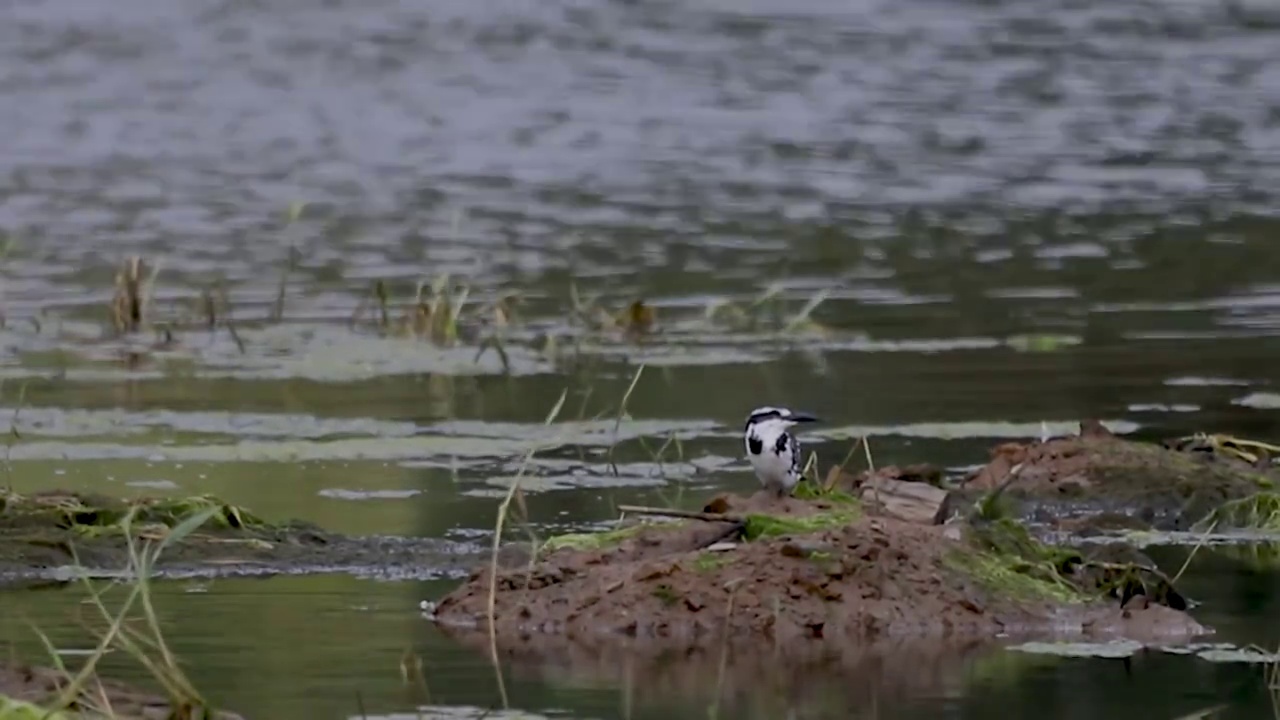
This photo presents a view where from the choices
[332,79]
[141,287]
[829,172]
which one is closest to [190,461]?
[141,287]

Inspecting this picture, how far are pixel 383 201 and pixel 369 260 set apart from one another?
3.50m

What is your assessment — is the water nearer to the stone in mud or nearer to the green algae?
the green algae

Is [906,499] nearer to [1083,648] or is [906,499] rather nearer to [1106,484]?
[1106,484]

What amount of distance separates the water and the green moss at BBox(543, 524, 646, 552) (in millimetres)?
387

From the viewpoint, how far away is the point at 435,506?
11.3 metres

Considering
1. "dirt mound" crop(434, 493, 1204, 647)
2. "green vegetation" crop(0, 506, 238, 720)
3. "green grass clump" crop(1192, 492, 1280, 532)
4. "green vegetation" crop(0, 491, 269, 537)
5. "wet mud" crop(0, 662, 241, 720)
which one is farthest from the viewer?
"green grass clump" crop(1192, 492, 1280, 532)

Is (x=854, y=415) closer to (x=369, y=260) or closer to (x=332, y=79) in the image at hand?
(x=369, y=260)

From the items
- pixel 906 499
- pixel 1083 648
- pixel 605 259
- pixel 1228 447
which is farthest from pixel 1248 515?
pixel 605 259

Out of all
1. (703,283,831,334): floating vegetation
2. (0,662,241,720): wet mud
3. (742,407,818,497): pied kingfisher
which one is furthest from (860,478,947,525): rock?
(703,283,831,334): floating vegetation

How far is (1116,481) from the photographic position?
36.7ft

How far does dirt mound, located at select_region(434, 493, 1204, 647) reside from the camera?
29.1 feet

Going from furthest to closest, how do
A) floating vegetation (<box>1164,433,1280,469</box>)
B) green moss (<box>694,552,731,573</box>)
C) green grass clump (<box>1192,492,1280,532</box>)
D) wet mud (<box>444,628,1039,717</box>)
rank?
floating vegetation (<box>1164,433,1280,469</box>)
green grass clump (<box>1192,492,1280,532</box>)
green moss (<box>694,552,731,573</box>)
wet mud (<box>444,628,1039,717</box>)

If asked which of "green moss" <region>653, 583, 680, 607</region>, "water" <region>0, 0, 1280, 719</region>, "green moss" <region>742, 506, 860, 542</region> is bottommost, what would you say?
"water" <region>0, 0, 1280, 719</region>

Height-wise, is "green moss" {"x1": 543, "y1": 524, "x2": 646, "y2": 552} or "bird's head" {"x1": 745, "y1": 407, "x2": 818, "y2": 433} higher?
"bird's head" {"x1": 745, "y1": 407, "x2": 818, "y2": 433}
